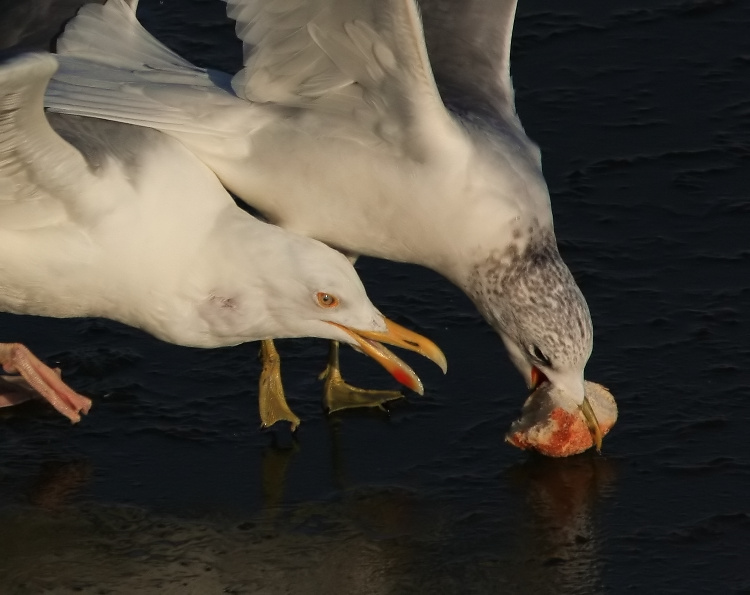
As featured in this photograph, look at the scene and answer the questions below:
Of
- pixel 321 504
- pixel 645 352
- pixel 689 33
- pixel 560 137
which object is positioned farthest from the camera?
pixel 689 33

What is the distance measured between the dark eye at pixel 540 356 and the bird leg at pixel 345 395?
0.58 metres

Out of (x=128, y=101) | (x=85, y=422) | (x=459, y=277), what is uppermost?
(x=128, y=101)

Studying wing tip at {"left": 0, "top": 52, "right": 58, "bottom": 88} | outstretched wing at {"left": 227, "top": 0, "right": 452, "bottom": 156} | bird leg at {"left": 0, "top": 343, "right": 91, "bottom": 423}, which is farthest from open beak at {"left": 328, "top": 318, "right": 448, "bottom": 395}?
wing tip at {"left": 0, "top": 52, "right": 58, "bottom": 88}

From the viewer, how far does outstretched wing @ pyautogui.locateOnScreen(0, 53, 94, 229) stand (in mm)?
5414

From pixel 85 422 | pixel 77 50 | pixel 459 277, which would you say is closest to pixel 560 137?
pixel 459 277

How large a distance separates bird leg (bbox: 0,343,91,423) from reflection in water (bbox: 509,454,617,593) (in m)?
1.66

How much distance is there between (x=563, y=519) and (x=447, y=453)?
600 millimetres

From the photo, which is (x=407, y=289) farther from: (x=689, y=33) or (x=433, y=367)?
(x=689, y=33)

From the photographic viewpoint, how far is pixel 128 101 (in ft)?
22.1

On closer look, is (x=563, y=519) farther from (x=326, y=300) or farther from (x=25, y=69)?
(x=25, y=69)

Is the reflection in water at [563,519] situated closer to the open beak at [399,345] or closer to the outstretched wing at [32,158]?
the open beak at [399,345]

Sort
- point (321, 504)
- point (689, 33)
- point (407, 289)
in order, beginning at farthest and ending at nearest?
point (689, 33) → point (407, 289) → point (321, 504)

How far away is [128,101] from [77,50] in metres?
0.60

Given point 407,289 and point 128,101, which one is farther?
point 407,289
